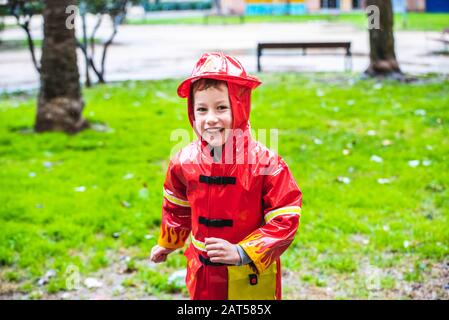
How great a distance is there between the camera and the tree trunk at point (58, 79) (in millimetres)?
7723

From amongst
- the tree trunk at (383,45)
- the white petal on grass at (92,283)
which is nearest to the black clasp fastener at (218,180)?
the white petal on grass at (92,283)

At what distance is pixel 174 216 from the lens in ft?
8.54

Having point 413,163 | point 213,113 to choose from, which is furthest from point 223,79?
point 413,163

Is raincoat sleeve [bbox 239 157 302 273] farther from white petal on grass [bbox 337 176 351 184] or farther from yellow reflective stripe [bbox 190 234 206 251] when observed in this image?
white petal on grass [bbox 337 176 351 184]

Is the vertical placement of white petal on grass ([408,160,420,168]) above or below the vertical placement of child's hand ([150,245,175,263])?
below

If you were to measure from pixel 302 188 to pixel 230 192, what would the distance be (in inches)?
131

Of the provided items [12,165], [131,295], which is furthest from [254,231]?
[12,165]

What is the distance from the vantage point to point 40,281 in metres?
4.07

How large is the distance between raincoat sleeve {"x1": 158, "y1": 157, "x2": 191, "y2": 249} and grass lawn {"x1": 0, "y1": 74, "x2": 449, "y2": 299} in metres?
1.44

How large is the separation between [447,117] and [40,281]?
227 inches

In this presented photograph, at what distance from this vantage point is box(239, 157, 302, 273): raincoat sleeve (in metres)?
2.23

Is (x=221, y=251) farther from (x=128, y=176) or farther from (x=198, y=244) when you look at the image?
(x=128, y=176)

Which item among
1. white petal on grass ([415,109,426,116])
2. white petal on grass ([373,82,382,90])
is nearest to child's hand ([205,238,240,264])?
white petal on grass ([415,109,426,116])

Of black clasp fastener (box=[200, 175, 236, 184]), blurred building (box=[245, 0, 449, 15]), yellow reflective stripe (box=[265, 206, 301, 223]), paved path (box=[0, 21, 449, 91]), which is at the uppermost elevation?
black clasp fastener (box=[200, 175, 236, 184])
